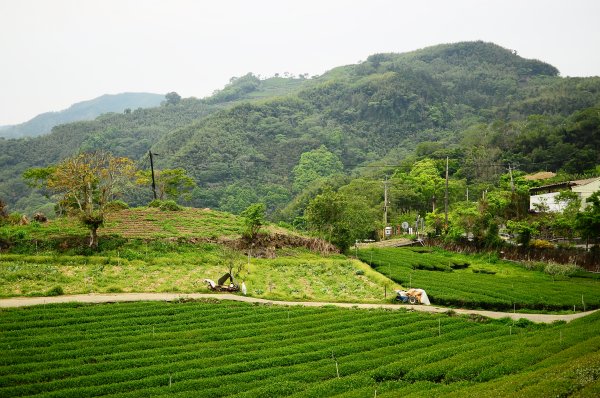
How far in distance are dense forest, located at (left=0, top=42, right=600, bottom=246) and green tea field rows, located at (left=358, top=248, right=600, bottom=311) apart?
12.6m

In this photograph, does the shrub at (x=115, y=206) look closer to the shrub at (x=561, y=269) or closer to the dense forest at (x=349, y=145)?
the dense forest at (x=349, y=145)

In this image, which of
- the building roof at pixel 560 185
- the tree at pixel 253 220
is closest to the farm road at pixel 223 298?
the tree at pixel 253 220

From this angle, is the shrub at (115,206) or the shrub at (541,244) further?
the shrub at (115,206)

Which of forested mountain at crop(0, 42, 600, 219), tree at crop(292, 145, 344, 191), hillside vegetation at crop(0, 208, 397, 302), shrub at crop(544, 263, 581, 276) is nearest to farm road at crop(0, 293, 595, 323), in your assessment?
hillside vegetation at crop(0, 208, 397, 302)

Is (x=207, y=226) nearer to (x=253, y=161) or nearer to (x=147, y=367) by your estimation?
(x=147, y=367)

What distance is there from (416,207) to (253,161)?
164 feet

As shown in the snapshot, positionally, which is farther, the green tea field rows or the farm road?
the green tea field rows

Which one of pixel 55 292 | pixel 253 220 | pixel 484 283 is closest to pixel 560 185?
pixel 484 283

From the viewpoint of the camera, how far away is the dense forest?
107812 millimetres

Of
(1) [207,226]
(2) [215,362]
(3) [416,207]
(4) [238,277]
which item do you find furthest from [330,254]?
(3) [416,207]

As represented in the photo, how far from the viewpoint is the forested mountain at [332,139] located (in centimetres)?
11553

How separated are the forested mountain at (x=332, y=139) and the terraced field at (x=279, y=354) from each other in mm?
76663

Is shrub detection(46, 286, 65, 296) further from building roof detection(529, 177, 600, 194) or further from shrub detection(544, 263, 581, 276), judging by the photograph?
building roof detection(529, 177, 600, 194)

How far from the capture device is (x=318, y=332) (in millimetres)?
26938
